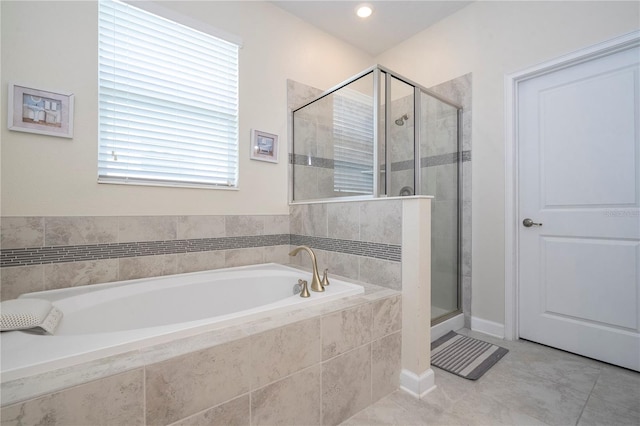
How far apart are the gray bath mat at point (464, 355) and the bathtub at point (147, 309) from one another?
827mm

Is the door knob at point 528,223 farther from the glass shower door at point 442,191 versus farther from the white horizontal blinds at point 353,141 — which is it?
the white horizontal blinds at point 353,141

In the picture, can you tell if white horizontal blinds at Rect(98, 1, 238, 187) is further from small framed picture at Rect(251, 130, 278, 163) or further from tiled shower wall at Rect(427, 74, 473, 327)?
tiled shower wall at Rect(427, 74, 473, 327)

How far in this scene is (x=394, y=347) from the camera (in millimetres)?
1494

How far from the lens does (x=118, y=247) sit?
1.71 m

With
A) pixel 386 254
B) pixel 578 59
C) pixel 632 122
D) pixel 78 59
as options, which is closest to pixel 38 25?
pixel 78 59

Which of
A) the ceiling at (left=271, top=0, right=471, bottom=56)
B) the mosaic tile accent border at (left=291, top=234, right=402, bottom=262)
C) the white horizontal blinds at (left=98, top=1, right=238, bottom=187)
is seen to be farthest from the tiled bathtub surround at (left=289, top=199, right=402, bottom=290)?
the ceiling at (left=271, top=0, right=471, bottom=56)

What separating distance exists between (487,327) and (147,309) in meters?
2.39

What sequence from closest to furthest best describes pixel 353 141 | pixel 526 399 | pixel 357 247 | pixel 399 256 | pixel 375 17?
1. pixel 526 399
2. pixel 399 256
3. pixel 357 247
4. pixel 353 141
5. pixel 375 17

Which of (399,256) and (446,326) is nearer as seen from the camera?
(399,256)

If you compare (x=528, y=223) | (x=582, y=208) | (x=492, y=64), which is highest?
(x=492, y=64)

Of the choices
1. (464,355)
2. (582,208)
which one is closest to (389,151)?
(582,208)

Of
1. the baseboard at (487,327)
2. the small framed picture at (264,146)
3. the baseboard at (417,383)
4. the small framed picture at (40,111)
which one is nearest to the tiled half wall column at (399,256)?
the baseboard at (417,383)

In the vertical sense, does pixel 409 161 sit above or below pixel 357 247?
above

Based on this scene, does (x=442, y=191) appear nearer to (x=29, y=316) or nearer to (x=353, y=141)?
(x=353, y=141)
